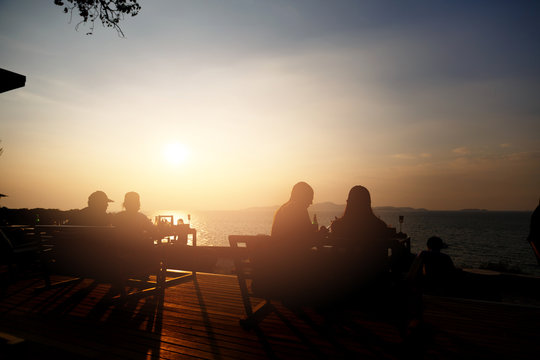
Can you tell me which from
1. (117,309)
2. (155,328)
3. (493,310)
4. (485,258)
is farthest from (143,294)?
(485,258)

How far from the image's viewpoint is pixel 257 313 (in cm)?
379

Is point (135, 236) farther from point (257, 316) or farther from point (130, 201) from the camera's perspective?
point (257, 316)

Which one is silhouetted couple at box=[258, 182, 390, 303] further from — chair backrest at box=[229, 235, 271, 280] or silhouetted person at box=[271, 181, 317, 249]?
chair backrest at box=[229, 235, 271, 280]

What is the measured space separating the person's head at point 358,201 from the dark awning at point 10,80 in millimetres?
4010

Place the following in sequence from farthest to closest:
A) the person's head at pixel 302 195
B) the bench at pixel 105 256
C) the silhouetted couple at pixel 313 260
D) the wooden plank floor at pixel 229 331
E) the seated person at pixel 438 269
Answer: the seated person at pixel 438 269
the bench at pixel 105 256
the person's head at pixel 302 195
the silhouetted couple at pixel 313 260
the wooden plank floor at pixel 229 331

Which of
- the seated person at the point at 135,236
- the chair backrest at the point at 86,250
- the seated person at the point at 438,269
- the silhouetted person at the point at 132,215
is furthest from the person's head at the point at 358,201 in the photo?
the chair backrest at the point at 86,250

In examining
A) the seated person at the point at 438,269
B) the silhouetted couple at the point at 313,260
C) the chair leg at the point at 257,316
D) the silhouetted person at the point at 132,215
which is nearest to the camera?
the silhouetted couple at the point at 313,260

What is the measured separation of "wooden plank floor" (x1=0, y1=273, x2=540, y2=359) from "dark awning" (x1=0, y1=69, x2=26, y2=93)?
229 cm

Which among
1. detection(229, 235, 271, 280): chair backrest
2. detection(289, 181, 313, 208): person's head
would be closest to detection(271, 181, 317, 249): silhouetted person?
detection(289, 181, 313, 208): person's head

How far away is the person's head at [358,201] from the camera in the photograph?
4.09 metres

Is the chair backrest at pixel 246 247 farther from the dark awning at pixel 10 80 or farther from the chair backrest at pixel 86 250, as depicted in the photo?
the dark awning at pixel 10 80

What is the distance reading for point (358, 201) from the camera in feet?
13.5

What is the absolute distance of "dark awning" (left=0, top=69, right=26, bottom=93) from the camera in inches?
104

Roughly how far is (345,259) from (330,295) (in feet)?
1.63
